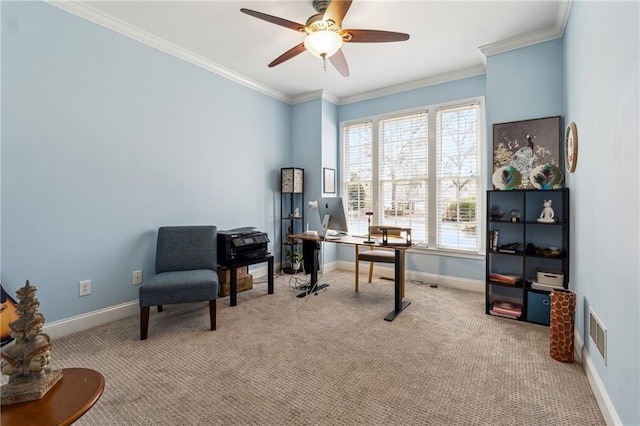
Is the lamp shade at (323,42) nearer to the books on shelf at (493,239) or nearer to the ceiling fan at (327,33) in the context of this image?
the ceiling fan at (327,33)

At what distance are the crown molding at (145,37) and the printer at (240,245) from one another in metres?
2.05

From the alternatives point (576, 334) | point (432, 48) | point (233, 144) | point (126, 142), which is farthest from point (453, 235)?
point (126, 142)

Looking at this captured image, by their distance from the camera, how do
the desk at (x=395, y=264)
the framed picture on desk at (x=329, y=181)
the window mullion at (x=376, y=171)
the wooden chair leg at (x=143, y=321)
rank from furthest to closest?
the framed picture on desk at (x=329, y=181) → the window mullion at (x=376, y=171) → the desk at (x=395, y=264) → the wooden chair leg at (x=143, y=321)

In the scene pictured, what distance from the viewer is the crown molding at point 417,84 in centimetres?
381

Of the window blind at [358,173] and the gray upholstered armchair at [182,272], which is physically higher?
the window blind at [358,173]

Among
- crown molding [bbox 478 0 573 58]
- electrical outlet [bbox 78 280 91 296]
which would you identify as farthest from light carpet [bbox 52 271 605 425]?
crown molding [bbox 478 0 573 58]

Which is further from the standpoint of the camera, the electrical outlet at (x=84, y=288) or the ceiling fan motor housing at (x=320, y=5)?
the electrical outlet at (x=84, y=288)

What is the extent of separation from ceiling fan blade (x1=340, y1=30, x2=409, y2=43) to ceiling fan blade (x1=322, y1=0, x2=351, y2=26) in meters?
0.16

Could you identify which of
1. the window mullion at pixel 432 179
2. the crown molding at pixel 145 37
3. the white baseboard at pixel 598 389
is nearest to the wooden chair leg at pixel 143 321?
the crown molding at pixel 145 37

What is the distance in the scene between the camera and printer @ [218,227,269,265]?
338 centimetres

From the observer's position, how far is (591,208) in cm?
198

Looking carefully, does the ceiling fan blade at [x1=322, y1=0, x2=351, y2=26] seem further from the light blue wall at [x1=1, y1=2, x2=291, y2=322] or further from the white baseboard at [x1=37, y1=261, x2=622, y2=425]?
the white baseboard at [x1=37, y1=261, x2=622, y2=425]

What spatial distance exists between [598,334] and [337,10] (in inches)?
106

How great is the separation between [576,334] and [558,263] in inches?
33.2
